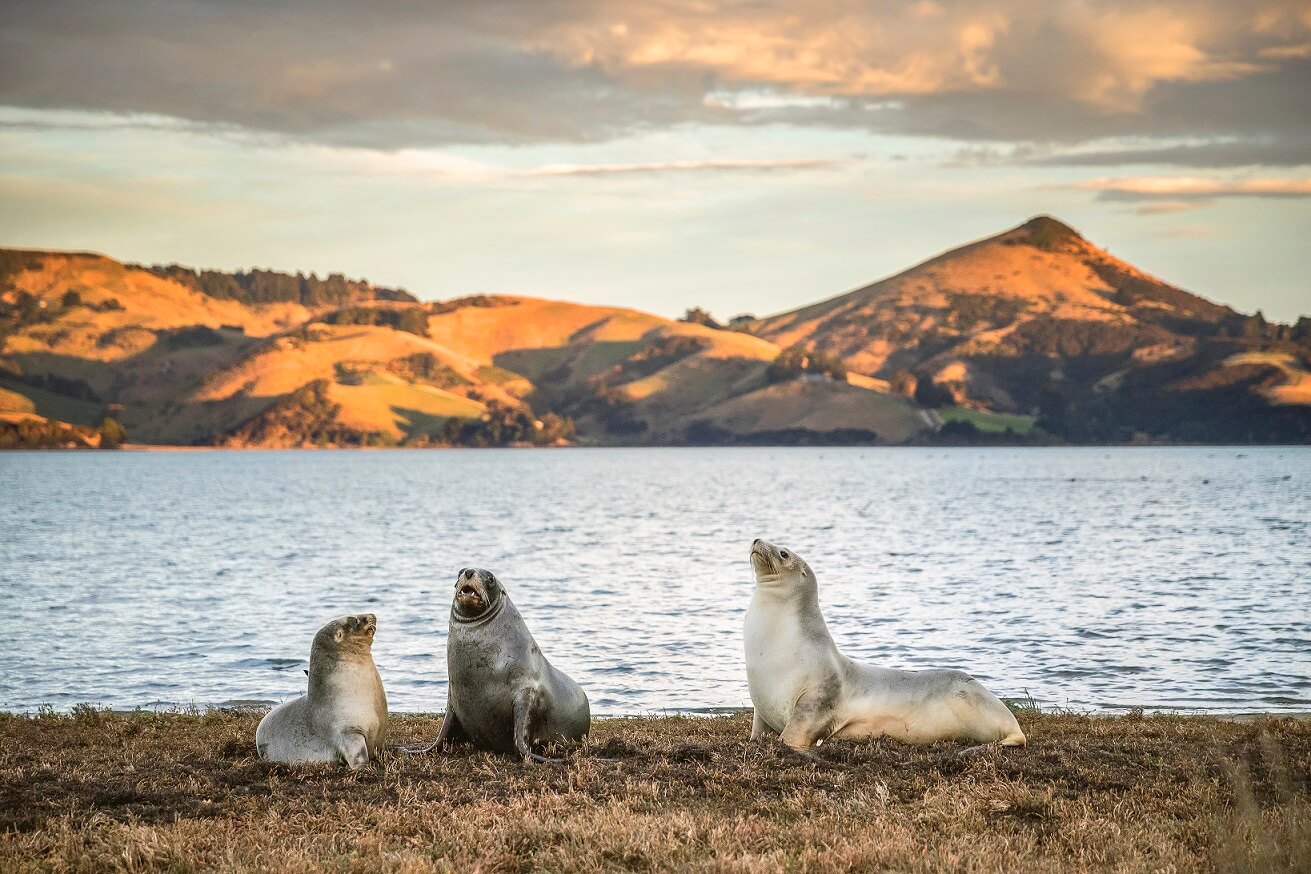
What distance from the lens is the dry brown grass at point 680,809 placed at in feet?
31.7

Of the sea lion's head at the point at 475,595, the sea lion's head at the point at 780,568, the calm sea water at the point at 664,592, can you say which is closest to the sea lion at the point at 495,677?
the sea lion's head at the point at 475,595

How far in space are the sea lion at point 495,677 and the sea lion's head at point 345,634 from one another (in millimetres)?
922

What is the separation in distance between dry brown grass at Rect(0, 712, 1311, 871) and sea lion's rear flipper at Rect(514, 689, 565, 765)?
36cm

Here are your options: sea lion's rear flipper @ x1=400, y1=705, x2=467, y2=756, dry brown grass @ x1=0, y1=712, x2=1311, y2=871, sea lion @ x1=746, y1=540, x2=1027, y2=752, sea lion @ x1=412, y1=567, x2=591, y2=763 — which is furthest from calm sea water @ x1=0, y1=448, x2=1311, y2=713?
dry brown grass @ x1=0, y1=712, x2=1311, y2=871

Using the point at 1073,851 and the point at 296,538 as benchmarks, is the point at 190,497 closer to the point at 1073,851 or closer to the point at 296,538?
the point at 296,538

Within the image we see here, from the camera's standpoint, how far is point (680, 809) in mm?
11344

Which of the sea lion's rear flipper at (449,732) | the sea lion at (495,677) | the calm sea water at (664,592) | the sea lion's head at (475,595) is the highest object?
the sea lion's head at (475,595)

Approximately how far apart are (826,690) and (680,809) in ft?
12.3

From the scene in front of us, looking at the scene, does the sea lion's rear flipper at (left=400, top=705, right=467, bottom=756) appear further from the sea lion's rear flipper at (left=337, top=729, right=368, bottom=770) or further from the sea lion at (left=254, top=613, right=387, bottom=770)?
the sea lion's rear flipper at (left=337, top=729, right=368, bottom=770)

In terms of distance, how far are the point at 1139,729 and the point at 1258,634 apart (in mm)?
19549

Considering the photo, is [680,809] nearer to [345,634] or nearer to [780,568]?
[780,568]

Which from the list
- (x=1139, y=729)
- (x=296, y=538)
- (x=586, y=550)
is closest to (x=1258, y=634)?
(x=1139, y=729)

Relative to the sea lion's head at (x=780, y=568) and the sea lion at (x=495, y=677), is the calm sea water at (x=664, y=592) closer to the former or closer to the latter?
the sea lion's head at (x=780, y=568)

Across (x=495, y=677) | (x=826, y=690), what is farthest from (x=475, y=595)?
(x=826, y=690)
